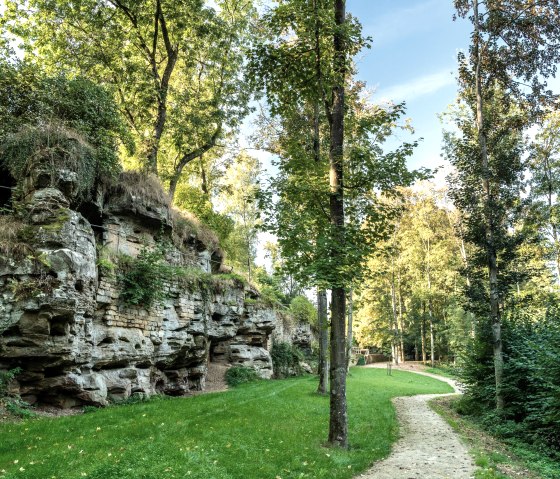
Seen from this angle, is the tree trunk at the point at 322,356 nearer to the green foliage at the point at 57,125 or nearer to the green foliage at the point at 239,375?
the green foliage at the point at 239,375

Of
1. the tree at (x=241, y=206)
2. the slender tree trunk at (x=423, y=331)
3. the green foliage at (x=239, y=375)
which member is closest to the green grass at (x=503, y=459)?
the green foliage at (x=239, y=375)

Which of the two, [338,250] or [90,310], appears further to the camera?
[90,310]

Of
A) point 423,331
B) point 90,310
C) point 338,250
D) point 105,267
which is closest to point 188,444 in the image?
point 338,250

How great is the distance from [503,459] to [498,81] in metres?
13.7

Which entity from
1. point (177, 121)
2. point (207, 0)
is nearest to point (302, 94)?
point (177, 121)

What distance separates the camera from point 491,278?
13.3 meters

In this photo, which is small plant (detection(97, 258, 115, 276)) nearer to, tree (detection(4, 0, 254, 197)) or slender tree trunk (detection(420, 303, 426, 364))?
tree (detection(4, 0, 254, 197))

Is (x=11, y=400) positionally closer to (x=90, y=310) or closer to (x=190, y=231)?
(x=90, y=310)

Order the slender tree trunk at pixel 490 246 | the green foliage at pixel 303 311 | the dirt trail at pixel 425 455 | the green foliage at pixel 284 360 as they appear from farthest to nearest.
Result: the green foliage at pixel 303 311, the green foliage at pixel 284 360, the slender tree trunk at pixel 490 246, the dirt trail at pixel 425 455

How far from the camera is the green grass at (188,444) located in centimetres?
569

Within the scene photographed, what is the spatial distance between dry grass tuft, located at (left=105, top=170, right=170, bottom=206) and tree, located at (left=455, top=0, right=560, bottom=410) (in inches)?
486

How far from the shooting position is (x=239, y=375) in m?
19.0

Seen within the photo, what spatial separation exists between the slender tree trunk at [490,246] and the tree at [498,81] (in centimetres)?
3

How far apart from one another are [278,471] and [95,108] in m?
13.2
